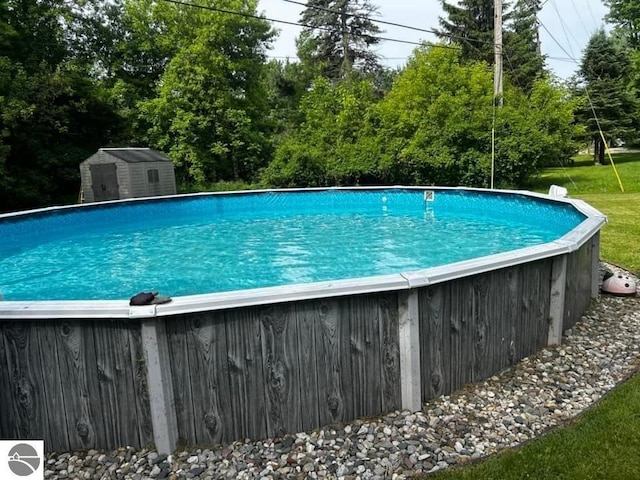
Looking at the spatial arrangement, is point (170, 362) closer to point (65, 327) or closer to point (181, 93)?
point (65, 327)

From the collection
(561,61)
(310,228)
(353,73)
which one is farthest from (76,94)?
(561,61)

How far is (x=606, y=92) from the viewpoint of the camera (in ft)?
77.3

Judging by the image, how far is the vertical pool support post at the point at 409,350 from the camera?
268 cm

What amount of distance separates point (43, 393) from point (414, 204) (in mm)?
11385

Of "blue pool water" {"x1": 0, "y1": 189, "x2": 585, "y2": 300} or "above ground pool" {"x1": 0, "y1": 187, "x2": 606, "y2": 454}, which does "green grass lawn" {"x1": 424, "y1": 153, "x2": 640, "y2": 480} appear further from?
"blue pool water" {"x1": 0, "y1": 189, "x2": 585, "y2": 300}

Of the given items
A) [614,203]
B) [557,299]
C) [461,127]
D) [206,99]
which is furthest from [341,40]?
[557,299]

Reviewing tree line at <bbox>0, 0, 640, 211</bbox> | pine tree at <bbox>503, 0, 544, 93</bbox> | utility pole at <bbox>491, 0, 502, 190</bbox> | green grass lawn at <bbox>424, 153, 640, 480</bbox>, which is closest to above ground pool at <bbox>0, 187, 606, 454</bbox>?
green grass lawn at <bbox>424, 153, 640, 480</bbox>

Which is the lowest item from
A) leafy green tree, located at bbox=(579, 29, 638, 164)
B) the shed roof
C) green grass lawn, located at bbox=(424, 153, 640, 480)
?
green grass lawn, located at bbox=(424, 153, 640, 480)

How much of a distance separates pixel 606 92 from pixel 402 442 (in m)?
26.6

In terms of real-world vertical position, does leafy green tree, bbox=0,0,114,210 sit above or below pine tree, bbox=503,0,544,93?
below

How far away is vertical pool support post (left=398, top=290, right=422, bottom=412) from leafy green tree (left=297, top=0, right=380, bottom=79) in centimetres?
2722

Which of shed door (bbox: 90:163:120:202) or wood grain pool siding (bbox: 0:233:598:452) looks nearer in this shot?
wood grain pool siding (bbox: 0:233:598:452)

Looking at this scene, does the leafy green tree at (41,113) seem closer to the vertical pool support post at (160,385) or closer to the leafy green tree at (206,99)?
the leafy green tree at (206,99)

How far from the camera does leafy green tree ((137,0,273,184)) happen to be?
2022 cm
